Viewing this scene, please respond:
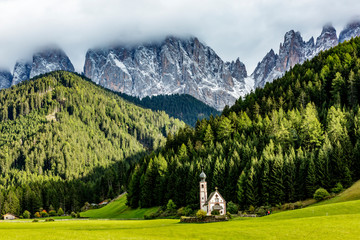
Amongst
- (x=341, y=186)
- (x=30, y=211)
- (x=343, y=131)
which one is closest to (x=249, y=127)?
(x=343, y=131)

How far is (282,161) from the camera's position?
77.8 m

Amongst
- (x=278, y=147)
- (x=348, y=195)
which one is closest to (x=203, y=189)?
(x=278, y=147)

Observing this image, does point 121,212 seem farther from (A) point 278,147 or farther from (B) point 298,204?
(B) point 298,204

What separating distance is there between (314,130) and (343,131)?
316 inches

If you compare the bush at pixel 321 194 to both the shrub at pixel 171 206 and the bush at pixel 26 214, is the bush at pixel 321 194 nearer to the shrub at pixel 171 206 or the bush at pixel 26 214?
the shrub at pixel 171 206

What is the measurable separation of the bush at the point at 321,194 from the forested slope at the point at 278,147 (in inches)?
152

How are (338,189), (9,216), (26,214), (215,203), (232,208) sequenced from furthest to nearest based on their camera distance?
(26,214) < (9,216) < (215,203) < (232,208) < (338,189)

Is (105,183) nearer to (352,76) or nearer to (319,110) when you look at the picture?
(319,110)

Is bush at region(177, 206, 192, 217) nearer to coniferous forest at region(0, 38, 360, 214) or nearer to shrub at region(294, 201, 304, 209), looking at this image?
coniferous forest at region(0, 38, 360, 214)

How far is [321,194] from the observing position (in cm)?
6844

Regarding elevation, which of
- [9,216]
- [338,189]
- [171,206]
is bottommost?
[9,216]

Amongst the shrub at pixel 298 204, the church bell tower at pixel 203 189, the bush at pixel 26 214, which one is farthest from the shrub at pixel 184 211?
the bush at pixel 26 214

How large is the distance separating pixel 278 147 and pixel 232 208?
2063cm

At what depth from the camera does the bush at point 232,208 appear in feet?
256
